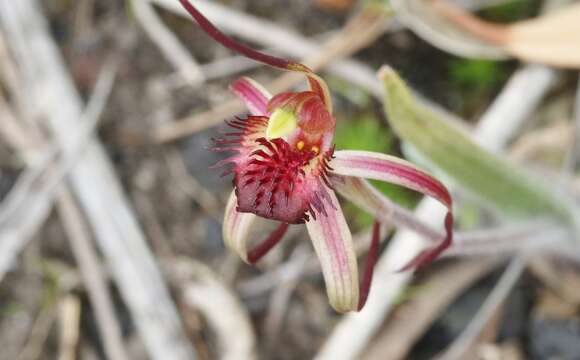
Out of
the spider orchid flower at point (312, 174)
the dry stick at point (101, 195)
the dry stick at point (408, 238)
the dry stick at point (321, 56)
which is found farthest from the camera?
the dry stick at point (321, 56)

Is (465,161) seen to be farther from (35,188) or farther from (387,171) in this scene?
(35,188)

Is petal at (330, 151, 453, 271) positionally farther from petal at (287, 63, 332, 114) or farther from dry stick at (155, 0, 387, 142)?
dry stick at (155, 0, 387, 142)

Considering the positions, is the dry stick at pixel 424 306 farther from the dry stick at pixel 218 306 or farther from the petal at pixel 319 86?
the petal at pixel 319 86

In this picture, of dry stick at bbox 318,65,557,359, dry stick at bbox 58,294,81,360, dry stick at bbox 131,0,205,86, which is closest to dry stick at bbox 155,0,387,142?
dry stick at bbox 131,0,205,86

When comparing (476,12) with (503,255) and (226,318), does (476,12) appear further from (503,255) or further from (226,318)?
(226,318)

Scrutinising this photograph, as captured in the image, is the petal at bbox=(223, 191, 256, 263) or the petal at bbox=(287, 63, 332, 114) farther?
the petal at bbox=(223, 191, 256, 263)

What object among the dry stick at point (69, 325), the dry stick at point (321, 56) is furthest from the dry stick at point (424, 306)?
the dry stick at point (69, 325)
